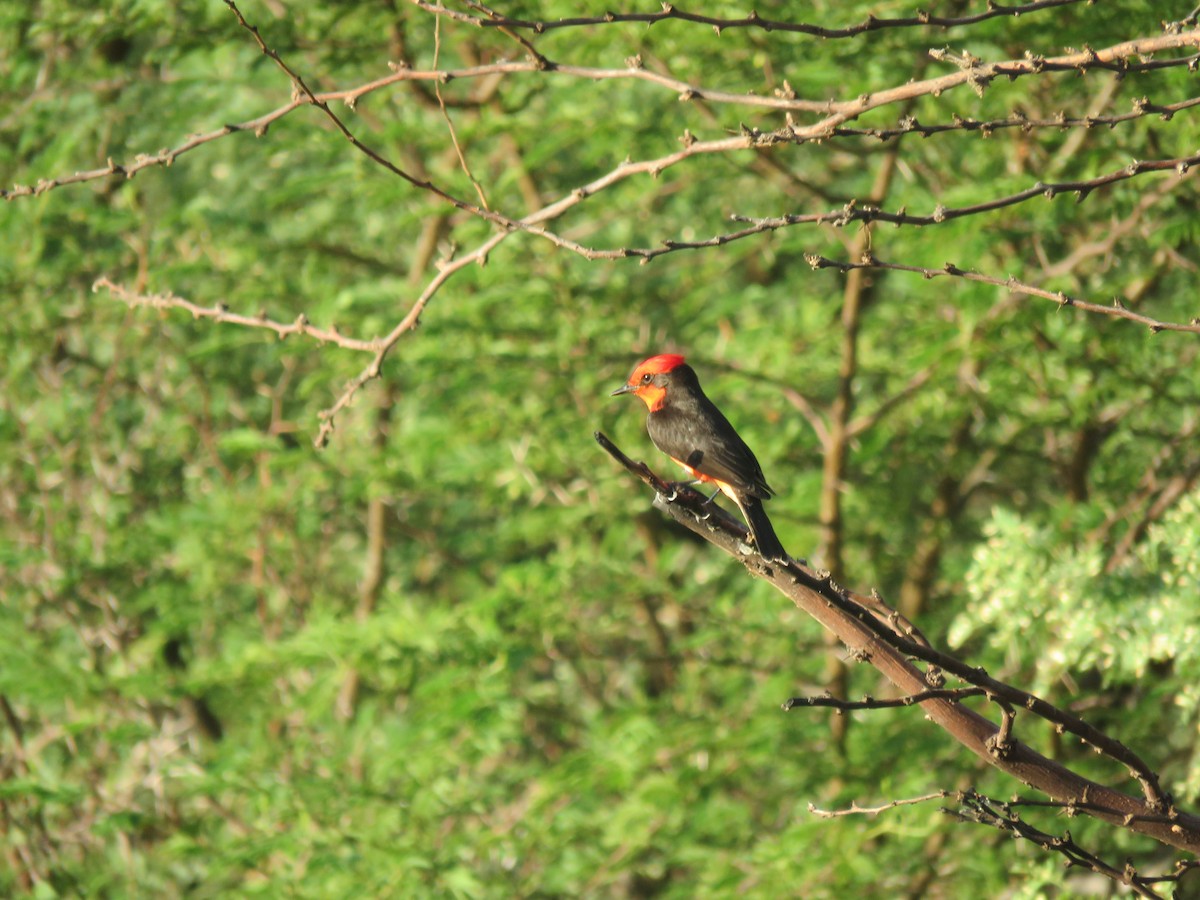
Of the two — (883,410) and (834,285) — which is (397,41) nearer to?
(883,410)

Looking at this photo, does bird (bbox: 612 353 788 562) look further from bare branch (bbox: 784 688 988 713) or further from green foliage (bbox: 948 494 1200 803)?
bare branch (bbox: 784 688 988 713)

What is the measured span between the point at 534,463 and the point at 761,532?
3394mm

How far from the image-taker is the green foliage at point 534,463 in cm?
499

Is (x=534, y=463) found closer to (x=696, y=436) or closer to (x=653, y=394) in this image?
(x=653, y=394)

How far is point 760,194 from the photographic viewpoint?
799cm

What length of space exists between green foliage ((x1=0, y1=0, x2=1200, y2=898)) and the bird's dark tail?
104 cm

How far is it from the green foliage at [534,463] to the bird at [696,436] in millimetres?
980

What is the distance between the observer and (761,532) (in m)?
2.92

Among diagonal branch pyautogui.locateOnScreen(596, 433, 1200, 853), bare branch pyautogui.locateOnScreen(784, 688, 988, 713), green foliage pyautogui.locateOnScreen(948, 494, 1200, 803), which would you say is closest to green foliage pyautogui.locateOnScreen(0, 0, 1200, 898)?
green foliage pyautogui.locateOnScreen(948, 494, 1200, 803)

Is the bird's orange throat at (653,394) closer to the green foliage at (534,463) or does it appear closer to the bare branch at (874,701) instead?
the green foliage at (534,463)

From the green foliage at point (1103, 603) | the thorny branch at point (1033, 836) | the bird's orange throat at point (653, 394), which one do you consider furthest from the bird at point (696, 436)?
the thorny branch at point (1033, 836)

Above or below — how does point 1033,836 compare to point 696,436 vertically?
below

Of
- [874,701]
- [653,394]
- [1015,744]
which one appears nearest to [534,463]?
[653,394]

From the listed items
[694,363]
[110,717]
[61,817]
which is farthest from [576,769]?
[61,817]
